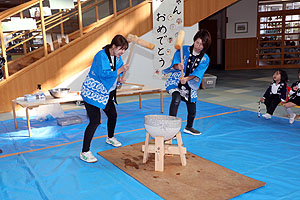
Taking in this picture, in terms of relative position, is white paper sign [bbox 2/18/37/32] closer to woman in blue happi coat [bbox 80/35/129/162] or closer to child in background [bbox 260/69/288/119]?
woman in blue happi coat [bbox 80/35/129/162]

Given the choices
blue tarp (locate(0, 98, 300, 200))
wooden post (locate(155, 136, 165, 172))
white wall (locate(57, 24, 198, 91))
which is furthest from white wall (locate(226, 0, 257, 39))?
wooden post (locate(155, 136, 165, 172))

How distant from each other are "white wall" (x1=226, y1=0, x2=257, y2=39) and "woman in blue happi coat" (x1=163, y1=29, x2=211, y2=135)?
794 centimetres

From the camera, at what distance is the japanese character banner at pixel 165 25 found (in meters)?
6.17

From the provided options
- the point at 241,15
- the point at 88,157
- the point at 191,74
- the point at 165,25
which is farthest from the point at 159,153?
the point at 241,15

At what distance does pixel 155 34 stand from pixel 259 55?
6437 mm

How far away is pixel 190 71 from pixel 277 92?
1.65m

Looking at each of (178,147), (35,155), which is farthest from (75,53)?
(178,147)

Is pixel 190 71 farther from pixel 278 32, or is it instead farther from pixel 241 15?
pixel 278 32

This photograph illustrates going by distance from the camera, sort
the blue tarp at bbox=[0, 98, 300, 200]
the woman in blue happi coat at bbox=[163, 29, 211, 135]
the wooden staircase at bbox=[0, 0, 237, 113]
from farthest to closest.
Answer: the wooden staircase at bbox=[0, 0, 237, 113], the woman in blue happi coat at bbox=[163, 29, 211, 135], the blue tarp at bbox=[0, 98, 300, 200]

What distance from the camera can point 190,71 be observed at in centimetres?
331

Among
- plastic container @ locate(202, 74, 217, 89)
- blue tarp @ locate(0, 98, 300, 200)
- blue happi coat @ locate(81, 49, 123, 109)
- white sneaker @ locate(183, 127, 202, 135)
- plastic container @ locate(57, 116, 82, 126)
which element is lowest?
blue tarp @ locate(0, 98, 300, 200)

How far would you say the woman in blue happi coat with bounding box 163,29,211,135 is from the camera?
3.12 metres

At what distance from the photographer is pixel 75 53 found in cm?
559

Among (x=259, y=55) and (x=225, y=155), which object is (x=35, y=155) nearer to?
(x=225, y=155)
